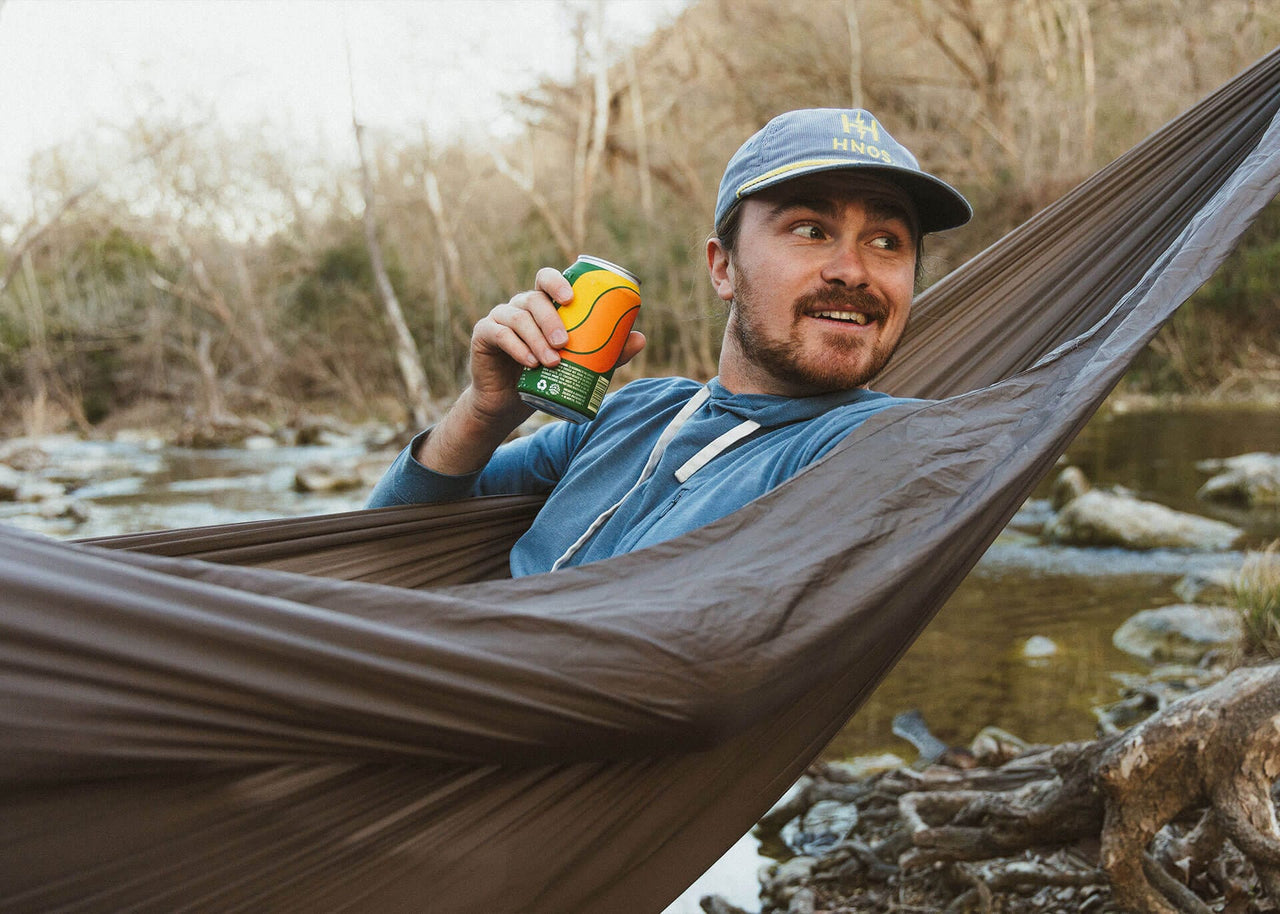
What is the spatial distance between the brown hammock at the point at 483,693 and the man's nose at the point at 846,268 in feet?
0.81

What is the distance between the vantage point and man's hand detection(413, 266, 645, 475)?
1182 millimetres

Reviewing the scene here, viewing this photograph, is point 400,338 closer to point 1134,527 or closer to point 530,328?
point 1134,527

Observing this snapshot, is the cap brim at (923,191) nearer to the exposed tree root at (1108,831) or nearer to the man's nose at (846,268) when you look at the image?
the man's nose at (846,268)

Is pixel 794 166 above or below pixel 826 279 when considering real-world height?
above

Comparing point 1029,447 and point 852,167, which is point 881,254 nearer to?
point 852,167

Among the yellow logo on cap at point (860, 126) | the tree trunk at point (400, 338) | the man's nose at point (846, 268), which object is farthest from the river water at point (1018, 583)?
the yellow logo on cap at point (860, 126)

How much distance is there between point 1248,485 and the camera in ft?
20.9

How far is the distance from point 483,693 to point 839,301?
0.73 metres

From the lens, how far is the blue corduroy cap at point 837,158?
4.02 feet

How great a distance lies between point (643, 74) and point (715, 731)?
14380 millimetres

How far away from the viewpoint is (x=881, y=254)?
4.28 feet

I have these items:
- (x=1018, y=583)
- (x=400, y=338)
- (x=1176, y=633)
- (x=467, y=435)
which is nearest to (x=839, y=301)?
(x=467, y=435)

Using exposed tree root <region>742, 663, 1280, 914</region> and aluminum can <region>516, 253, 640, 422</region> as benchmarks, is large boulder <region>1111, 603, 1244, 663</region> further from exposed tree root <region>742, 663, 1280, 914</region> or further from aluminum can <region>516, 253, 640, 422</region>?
aluminum can <region>516, 253, 640, 422</region>

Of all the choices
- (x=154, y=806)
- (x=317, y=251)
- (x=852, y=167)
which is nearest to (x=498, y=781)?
(x=154, y=806)
